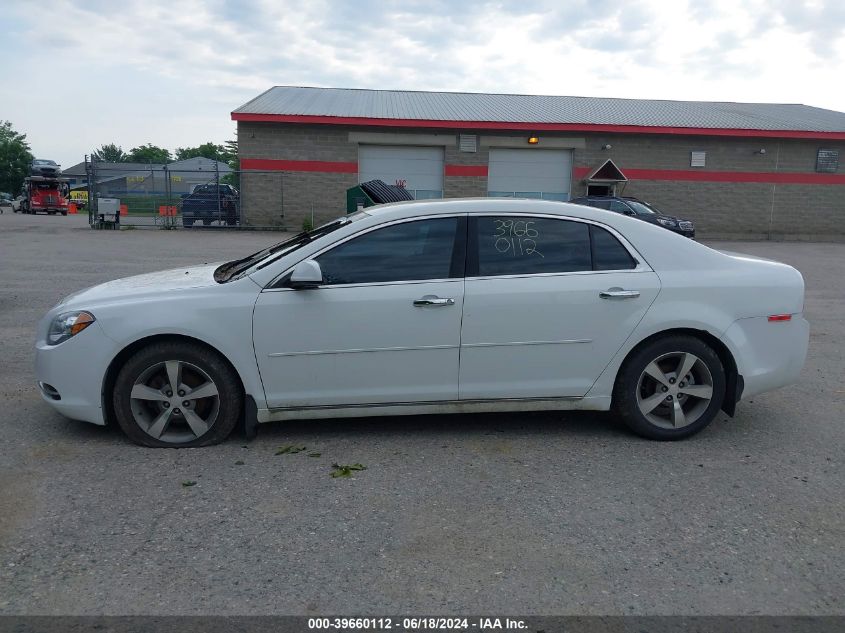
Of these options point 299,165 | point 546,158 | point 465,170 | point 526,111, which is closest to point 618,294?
point 465,170

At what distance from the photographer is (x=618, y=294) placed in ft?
15.0

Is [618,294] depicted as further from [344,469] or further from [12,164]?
[12,164]

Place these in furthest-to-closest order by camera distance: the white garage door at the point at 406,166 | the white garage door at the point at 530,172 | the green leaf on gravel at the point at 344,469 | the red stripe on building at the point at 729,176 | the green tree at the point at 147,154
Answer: the green tree at the point at 147,154 → the red stripe on building at the point at 729,176 → the white garage door at the point at 530,172 → the white garage door at the point at 406,166 → the green leaf on gravel at the point at 344,469

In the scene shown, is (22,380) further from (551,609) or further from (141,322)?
(551,609)

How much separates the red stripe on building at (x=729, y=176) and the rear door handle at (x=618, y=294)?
2421cm

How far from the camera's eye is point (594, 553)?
128 inches

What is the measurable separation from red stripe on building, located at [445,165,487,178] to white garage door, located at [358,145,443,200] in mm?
431

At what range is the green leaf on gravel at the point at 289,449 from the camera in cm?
442

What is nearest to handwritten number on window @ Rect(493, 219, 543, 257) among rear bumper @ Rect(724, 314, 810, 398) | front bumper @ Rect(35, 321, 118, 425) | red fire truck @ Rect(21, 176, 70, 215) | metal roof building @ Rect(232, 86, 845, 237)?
rear bumper @ Rect(724, 314, 810, 398)

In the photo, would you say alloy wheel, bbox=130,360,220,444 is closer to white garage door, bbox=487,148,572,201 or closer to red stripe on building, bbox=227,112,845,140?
red stripe on building, bbox=227,112,845,140

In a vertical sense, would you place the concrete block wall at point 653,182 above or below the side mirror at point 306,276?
above

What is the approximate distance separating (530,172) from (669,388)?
24117 mm

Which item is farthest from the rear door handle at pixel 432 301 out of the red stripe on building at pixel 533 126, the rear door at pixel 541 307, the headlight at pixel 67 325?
the red stripe on building at pixel 533 126

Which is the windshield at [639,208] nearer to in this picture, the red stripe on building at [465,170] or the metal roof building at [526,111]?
the metal roof building at [526,111]
